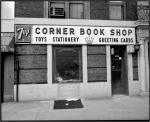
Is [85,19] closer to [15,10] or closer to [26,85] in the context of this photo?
[15,10]

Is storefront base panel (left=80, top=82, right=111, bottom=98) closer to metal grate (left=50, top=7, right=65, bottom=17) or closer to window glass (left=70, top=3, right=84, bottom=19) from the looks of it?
window glass (left=70, top=3, right=84, bottom=19)

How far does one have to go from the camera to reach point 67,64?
8.31 meters

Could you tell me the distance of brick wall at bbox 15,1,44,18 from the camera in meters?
7.91

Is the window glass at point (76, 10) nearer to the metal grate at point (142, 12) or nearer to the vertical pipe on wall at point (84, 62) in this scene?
the vertical pipe on wall at point (84, 62)

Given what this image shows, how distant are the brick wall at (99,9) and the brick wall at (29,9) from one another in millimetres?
2725

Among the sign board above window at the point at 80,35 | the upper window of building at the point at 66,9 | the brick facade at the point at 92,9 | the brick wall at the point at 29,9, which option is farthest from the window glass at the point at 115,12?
the brick wall at the point at 29,9

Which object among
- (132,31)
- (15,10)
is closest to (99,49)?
(132,31)

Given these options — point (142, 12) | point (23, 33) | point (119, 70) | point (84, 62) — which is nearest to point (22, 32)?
point (23, 33)

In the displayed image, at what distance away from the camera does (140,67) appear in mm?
8500

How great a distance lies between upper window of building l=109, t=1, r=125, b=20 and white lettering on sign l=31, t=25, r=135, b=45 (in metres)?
0.84

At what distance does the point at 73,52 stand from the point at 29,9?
3256mm

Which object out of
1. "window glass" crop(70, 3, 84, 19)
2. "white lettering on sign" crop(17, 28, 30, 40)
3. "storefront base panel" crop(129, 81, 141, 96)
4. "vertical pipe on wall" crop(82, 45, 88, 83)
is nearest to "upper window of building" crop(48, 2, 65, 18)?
"window glass" crop(70, 3, 84, 19)

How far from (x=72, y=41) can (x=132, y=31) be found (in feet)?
11.4

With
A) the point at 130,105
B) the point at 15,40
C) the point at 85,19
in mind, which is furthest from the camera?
the point at 85,19
